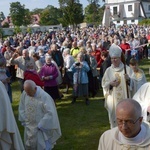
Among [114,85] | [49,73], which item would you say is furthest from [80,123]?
[114,85]

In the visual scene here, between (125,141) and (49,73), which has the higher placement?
(125,141)

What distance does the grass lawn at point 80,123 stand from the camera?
7.11 metres

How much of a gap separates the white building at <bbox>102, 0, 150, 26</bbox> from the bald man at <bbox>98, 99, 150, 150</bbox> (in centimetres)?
7181

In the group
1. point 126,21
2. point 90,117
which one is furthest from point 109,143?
point 126,21

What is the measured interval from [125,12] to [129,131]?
77.1 m

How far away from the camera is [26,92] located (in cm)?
579

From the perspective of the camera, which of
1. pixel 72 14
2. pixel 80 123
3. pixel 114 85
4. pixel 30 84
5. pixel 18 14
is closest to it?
pixel 30 84

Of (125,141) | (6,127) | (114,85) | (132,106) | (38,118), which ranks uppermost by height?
(132,106)

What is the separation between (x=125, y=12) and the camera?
254ft

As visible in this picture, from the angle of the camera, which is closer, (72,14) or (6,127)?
(6,127)

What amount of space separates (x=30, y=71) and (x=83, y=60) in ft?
7.02

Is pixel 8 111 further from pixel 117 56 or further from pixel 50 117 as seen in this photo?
pixel 117 56

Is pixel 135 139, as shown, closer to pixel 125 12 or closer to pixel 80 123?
pixel 80 123

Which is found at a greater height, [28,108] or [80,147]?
[28,108]
